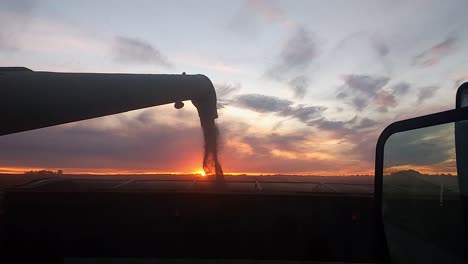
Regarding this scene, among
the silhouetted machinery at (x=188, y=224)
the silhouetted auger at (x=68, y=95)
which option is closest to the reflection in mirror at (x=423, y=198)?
the silhouetted machinery at (x=188, y=224)

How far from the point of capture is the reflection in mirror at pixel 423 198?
88.4 inches

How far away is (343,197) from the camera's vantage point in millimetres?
6926

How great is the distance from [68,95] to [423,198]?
7.67 m

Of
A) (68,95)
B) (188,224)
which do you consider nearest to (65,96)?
(68,95)

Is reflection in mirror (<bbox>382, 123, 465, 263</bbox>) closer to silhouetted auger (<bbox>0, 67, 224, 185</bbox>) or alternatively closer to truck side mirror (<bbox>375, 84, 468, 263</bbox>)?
truck side mirror (<bbox>375, 84, 468, 263</bbox>)

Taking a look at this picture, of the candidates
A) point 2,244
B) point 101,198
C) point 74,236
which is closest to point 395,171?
point 101,198

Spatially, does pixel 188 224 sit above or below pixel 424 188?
below

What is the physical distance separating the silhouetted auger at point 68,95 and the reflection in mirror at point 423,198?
747cm

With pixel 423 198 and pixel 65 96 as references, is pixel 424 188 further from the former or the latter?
pixel 65 96

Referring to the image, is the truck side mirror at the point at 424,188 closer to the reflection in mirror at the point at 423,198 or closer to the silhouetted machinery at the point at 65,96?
the reflection in mirror at the point at 423,198

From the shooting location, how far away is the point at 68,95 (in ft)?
28.1

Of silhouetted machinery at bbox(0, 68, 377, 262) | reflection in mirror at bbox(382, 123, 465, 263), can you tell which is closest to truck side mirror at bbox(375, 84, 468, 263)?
reflection in mirror at bbox(382, 123, 465, 263)

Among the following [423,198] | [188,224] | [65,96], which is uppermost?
[65,96]

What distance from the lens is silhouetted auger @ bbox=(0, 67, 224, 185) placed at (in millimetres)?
8102
